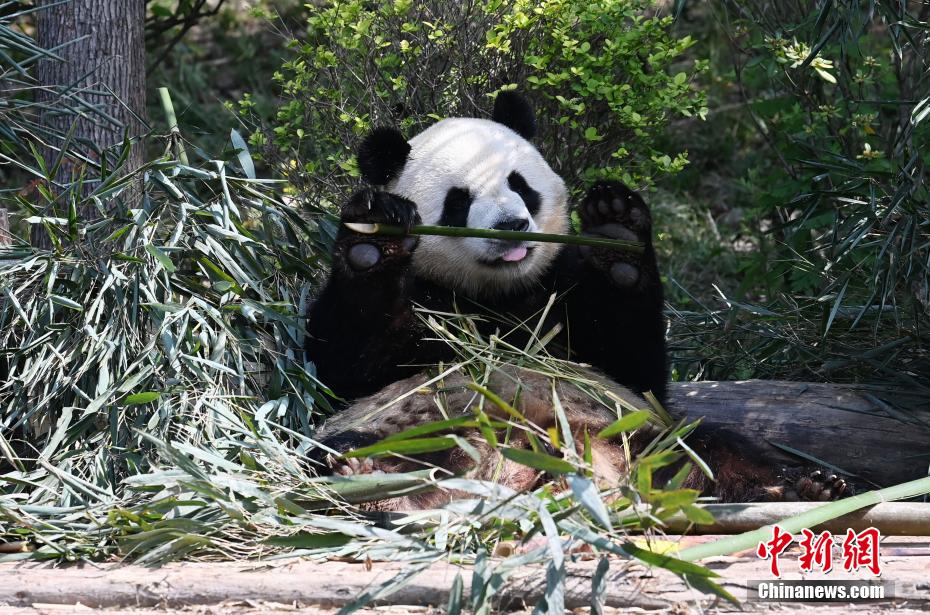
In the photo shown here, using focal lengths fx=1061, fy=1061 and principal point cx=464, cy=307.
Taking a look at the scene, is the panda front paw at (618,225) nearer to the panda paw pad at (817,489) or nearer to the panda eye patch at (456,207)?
the panda eye patch at (456,207)

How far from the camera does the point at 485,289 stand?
12.3 ft

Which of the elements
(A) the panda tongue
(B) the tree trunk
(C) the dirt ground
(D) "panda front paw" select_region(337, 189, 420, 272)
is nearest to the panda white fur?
(A) the panda tongue

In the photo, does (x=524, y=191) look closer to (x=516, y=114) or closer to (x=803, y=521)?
(x=516, y=114)

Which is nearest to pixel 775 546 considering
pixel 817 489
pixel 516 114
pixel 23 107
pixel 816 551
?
pixel 816 551

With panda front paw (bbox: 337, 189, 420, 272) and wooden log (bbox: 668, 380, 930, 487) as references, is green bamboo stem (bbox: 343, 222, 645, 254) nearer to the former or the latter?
panda front paw (bbox: 337, 189, 420, 272)

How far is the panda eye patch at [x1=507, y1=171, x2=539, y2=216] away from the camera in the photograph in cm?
371

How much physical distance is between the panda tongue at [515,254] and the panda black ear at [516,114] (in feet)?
2.10

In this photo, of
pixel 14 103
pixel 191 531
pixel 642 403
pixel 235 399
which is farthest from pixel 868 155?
pixel 14 103

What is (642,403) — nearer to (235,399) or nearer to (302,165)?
(235,399)

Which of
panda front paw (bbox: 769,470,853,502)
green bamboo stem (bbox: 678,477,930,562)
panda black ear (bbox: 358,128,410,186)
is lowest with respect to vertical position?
panda front paw (bbox: 769,470,853,502)

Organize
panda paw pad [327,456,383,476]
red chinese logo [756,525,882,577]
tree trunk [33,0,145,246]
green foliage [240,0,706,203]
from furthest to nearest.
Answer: green foliage [240,0,706,203] → tree trunk [33,0,145,246] → panda paw pad [327,456,383,476] → red chinese logo [756,525,882,577]

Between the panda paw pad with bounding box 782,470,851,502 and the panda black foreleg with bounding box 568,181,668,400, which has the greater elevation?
the panda black foreleg with bounding box 568,181,668,400

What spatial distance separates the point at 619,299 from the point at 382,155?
0.97 m

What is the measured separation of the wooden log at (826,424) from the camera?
3.50 m
